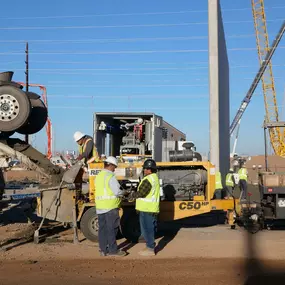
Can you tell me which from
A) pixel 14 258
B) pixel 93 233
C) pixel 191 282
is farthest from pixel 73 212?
pixel 191 282

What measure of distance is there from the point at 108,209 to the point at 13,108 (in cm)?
317

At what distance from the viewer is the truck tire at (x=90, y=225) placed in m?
8.54

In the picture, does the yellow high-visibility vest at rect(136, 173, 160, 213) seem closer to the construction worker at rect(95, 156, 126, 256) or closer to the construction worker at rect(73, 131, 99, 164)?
the construction worker at rect(95, 156, 126, 256)

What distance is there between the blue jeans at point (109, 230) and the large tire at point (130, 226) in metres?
1.25

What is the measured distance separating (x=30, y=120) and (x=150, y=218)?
390 centimetres

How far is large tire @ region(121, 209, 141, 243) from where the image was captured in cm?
862

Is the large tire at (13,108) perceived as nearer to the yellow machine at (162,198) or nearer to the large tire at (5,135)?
the large tire at (5,135)

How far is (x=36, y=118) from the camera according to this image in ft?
32.1

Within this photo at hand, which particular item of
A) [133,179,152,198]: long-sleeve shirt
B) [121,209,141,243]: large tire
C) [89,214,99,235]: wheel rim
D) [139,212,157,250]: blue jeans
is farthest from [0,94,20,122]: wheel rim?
[139,212,157,250]: blue jeans

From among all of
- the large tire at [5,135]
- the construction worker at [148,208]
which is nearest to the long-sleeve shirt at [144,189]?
the construction worker at [148,208]

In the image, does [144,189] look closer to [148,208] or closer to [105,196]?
[148,208]

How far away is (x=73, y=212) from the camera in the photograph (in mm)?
8539

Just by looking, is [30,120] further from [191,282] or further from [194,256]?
[191,282]

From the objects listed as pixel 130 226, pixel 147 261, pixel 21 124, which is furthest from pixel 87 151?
pixel 147 261
